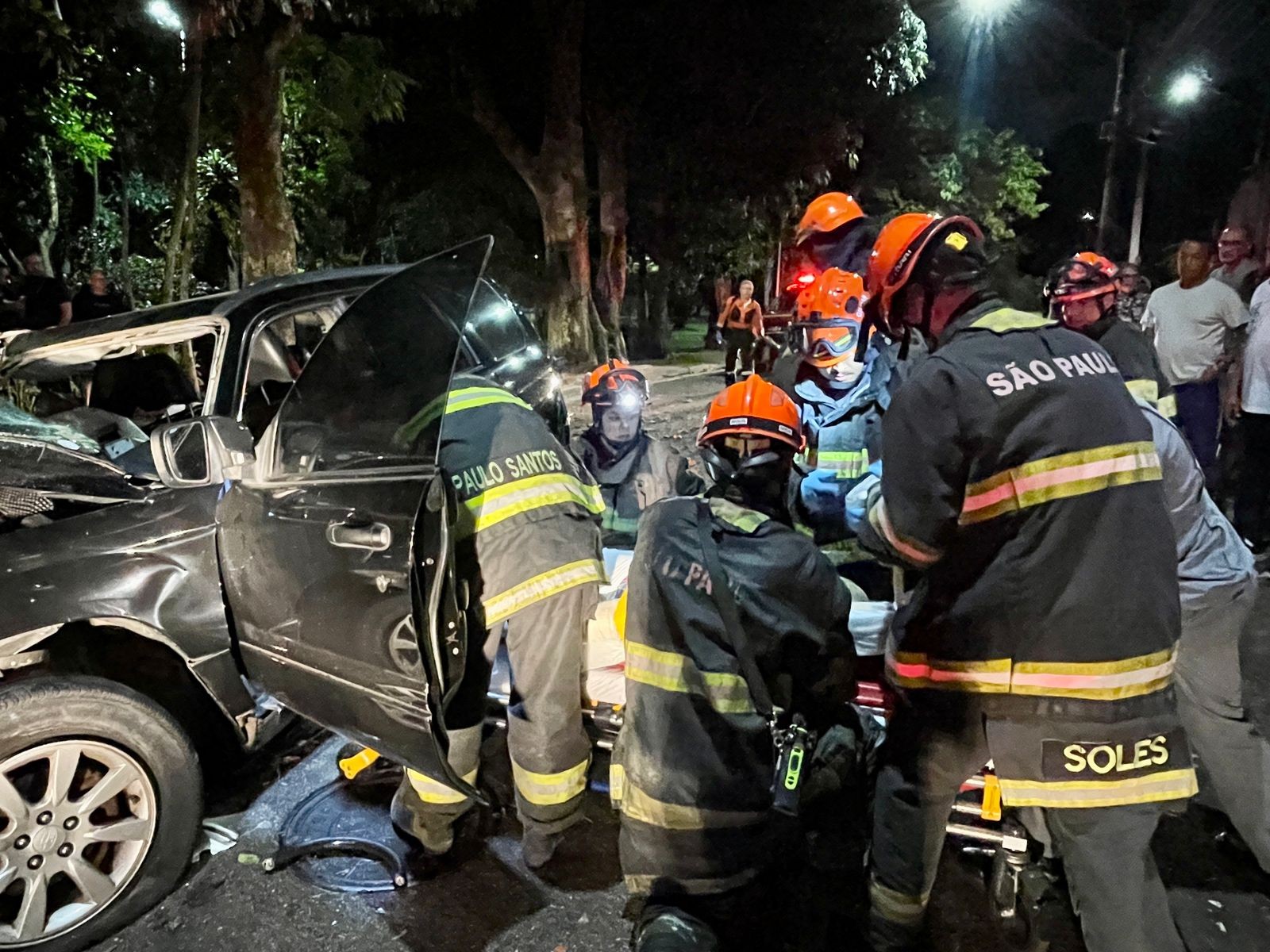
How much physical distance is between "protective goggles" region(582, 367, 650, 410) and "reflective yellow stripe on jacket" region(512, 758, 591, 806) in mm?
1794

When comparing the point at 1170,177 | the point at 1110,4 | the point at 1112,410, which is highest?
the point at 1110,4

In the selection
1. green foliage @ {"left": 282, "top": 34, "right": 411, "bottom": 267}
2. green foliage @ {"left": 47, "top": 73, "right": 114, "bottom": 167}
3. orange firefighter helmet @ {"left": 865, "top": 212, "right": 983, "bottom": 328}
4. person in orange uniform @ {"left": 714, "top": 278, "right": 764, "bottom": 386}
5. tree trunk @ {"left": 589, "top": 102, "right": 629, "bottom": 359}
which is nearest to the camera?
orange firefighter helmet @ {"left": 865, "top": 212, "right": 983, "bottom": 328}

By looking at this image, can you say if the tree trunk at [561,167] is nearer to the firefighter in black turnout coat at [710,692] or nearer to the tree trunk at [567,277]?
the tree trunk at [567,277]

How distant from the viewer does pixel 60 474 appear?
9.26ft

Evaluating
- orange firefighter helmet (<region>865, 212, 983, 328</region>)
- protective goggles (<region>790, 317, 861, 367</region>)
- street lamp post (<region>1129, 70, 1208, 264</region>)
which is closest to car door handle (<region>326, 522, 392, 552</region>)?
orange firefighter helmet (<region>865, 212, 983, 328</region>)

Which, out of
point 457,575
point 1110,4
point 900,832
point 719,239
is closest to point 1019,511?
point 900,832

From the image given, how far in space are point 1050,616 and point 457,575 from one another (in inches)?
65.9

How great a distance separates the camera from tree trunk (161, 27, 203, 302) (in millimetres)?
9055

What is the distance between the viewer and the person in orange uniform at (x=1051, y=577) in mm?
2004

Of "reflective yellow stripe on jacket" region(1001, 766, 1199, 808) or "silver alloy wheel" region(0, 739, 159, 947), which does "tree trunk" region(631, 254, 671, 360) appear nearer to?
"silver alloy wheel" region(0, 739, 159, 947)

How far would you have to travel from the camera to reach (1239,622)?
2.75 m

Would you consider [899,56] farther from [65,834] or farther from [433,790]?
[65,834]

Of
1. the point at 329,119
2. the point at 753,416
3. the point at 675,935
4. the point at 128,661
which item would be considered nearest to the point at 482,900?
the point at 675,935

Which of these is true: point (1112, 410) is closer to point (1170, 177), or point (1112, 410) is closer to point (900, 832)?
point (900, 832)
